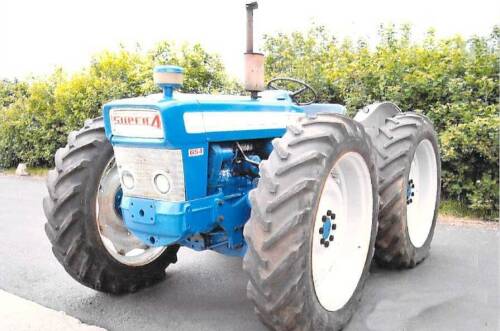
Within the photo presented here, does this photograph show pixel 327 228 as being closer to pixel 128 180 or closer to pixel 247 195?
pixel 247 195

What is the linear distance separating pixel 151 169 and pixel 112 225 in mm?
847

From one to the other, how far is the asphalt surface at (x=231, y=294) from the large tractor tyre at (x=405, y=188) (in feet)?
0.66

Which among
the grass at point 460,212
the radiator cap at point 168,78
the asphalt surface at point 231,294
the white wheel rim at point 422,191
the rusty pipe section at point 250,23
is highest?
the rusty pipe section at point 250,23

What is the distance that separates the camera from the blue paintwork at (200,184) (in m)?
2.78

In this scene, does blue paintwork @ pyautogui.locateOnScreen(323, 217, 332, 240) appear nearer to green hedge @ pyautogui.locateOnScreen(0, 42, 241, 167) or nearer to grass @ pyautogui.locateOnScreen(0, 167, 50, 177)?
green hedge @ pyautogui.locateOnScreen(0, 42, 241, 167)

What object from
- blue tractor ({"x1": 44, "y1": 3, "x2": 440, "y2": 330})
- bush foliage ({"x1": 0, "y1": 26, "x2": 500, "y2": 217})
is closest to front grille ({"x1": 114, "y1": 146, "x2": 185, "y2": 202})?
blue tractor ({"x1": 44, "y1": 3, "x2": 440, "y2": 330})

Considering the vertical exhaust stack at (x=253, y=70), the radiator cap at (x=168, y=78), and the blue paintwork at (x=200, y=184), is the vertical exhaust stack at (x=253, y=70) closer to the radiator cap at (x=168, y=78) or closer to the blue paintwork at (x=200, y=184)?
the blue paintwork at (x=200, y=184)

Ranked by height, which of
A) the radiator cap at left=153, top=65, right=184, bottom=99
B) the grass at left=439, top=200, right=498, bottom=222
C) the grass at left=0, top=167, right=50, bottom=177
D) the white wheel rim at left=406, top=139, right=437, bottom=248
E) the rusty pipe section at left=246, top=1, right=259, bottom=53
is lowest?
the grass at left=0, top=167, right=50, bottom=177

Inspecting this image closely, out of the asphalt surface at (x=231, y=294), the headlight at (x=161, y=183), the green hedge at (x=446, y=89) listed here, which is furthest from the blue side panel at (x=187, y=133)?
the green hedge at (x=446, y=89)

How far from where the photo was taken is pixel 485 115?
5793 millimetres

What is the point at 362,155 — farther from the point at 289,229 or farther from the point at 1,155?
the point at 1,155

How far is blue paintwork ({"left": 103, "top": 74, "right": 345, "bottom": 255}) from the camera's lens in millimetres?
2779

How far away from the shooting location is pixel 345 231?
11.2 ft

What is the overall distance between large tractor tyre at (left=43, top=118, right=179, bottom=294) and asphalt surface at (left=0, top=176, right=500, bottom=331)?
10.8 inches
